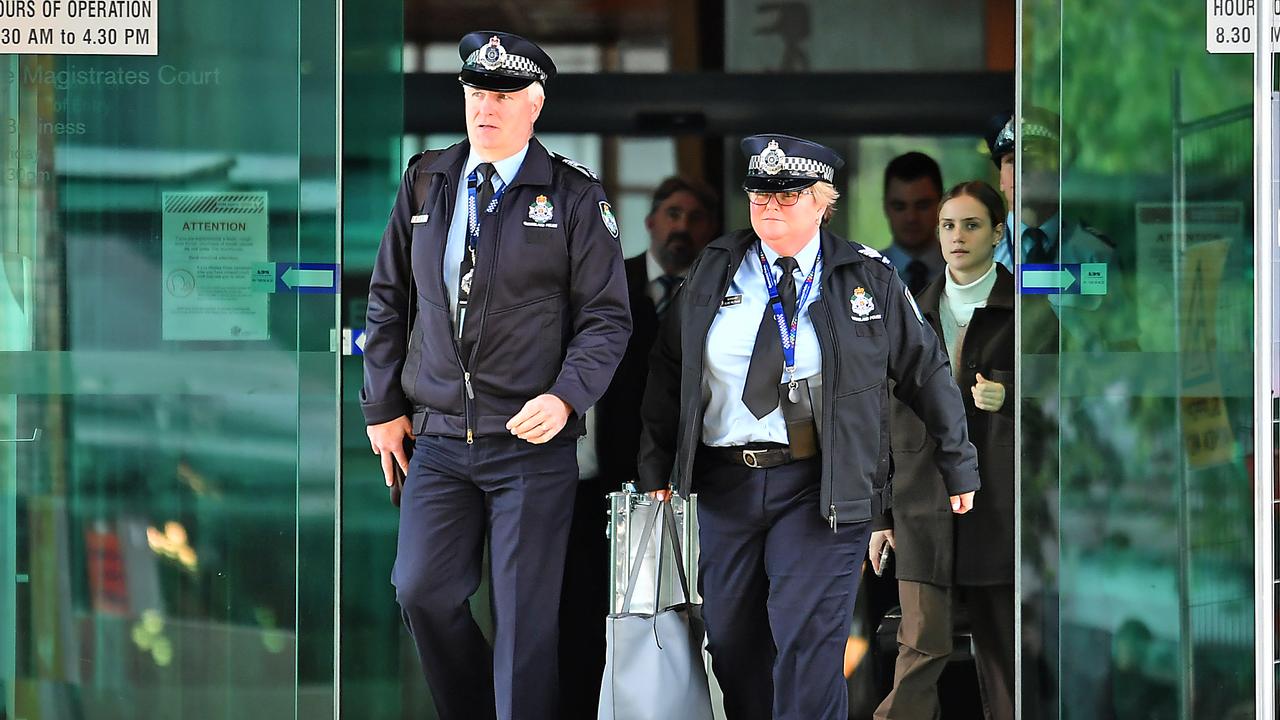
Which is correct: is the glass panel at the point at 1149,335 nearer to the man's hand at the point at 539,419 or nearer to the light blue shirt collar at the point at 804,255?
the light blue shirt collar at the point at 804,255

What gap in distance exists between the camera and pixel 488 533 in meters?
4.45

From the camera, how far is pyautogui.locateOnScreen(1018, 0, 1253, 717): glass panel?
504 centimetres

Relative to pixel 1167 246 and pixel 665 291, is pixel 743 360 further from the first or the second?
pixel 1167 246

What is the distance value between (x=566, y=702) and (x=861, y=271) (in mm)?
1836

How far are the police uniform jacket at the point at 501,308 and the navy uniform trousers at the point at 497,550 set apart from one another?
0.10 metres

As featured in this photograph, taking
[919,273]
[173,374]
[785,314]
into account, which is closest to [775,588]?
[785,314]

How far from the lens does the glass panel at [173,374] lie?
16.5 feet

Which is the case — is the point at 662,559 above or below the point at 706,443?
below

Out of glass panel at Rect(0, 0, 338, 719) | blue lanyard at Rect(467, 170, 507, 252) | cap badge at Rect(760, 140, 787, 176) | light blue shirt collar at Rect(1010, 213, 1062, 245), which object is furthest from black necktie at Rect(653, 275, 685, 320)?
light blue shirt collar at Rect(1010, 213, 1062, 245)

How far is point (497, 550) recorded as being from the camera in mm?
4379

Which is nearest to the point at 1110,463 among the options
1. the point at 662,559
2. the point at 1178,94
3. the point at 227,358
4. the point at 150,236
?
the point at 1178,94

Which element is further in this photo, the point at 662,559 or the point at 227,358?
the point at 227,358

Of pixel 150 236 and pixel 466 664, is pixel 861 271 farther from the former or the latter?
pixel 150 236

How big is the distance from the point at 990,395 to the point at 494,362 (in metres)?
1.77
